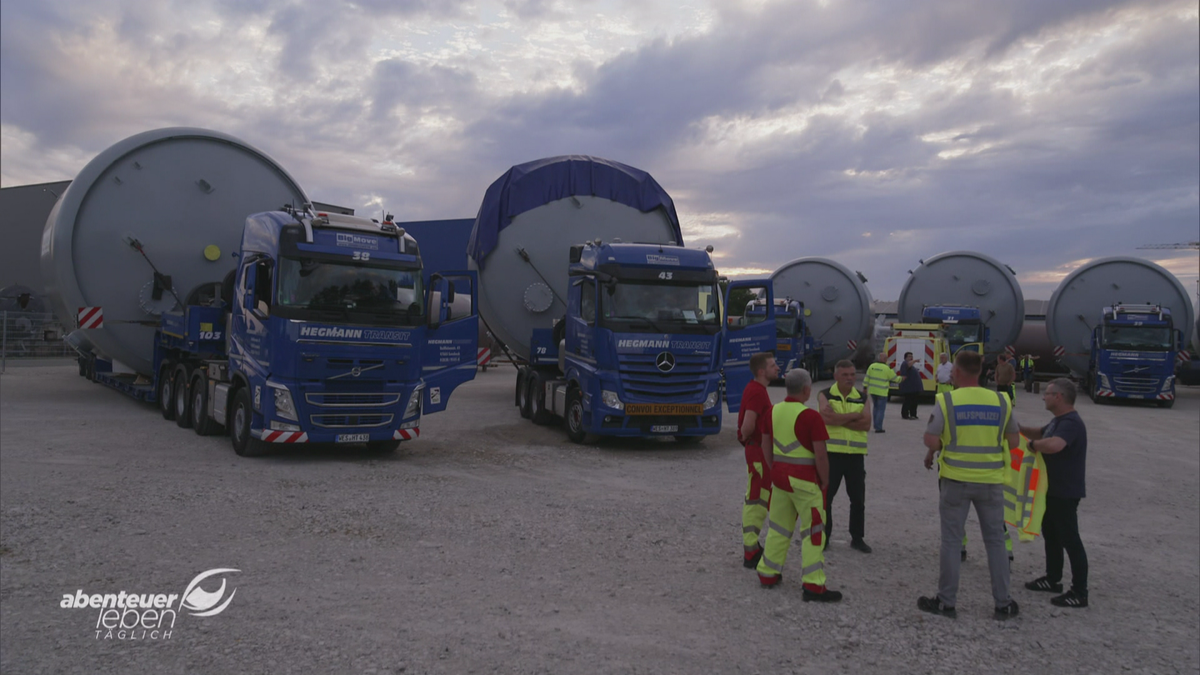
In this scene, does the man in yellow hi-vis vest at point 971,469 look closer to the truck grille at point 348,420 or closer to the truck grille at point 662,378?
the truck grille at point 662,378

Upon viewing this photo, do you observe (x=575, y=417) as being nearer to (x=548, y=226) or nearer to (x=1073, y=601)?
(x=548, y=226)

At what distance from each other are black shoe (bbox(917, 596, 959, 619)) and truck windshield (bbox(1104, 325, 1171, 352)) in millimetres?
20505

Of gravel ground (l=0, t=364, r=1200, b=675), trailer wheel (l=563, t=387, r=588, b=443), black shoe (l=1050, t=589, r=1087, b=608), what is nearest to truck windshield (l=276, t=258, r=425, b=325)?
gravel ground (l=0, t=364, r=1200, b=675)

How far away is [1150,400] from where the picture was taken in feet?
75.3

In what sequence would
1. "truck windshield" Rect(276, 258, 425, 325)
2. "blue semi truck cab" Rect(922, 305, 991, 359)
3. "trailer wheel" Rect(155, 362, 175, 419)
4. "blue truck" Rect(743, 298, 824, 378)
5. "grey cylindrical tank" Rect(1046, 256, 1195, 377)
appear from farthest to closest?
"blue truck" Rect(743, 298, 824, 378) < "blue semi truck cab" Rect(922, 305, 991, 359) < "grey cylindrical tank" Rect(1046, 256, 1195, 377) < "trailer wheel" Rect(155, 362, 175, 419) < "truck windshield" Rect(276, 258, 425, 325)

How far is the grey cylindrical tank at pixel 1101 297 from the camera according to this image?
82.6 ft

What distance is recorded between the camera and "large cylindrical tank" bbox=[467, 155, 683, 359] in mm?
14523

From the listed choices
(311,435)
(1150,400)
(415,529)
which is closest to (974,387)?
(415,529)

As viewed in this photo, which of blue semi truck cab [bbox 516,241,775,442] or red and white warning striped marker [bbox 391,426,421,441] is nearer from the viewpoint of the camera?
red and white warning striped marker [bbox 391,426,421,441]

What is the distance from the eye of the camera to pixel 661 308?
39.5ft

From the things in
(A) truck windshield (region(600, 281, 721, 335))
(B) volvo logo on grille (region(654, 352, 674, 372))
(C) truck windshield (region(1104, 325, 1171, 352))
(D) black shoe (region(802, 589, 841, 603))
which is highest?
(A) truck windshield (region(600, 281, 721, 335))

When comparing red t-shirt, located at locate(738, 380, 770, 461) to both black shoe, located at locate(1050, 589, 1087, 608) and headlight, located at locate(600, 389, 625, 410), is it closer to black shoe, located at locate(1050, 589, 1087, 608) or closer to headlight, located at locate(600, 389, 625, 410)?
black shoe, located at locate(1050, 589, 1087, 608)

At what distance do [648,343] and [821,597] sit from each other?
6461 millimetres

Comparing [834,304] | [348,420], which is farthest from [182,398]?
[834,304]
